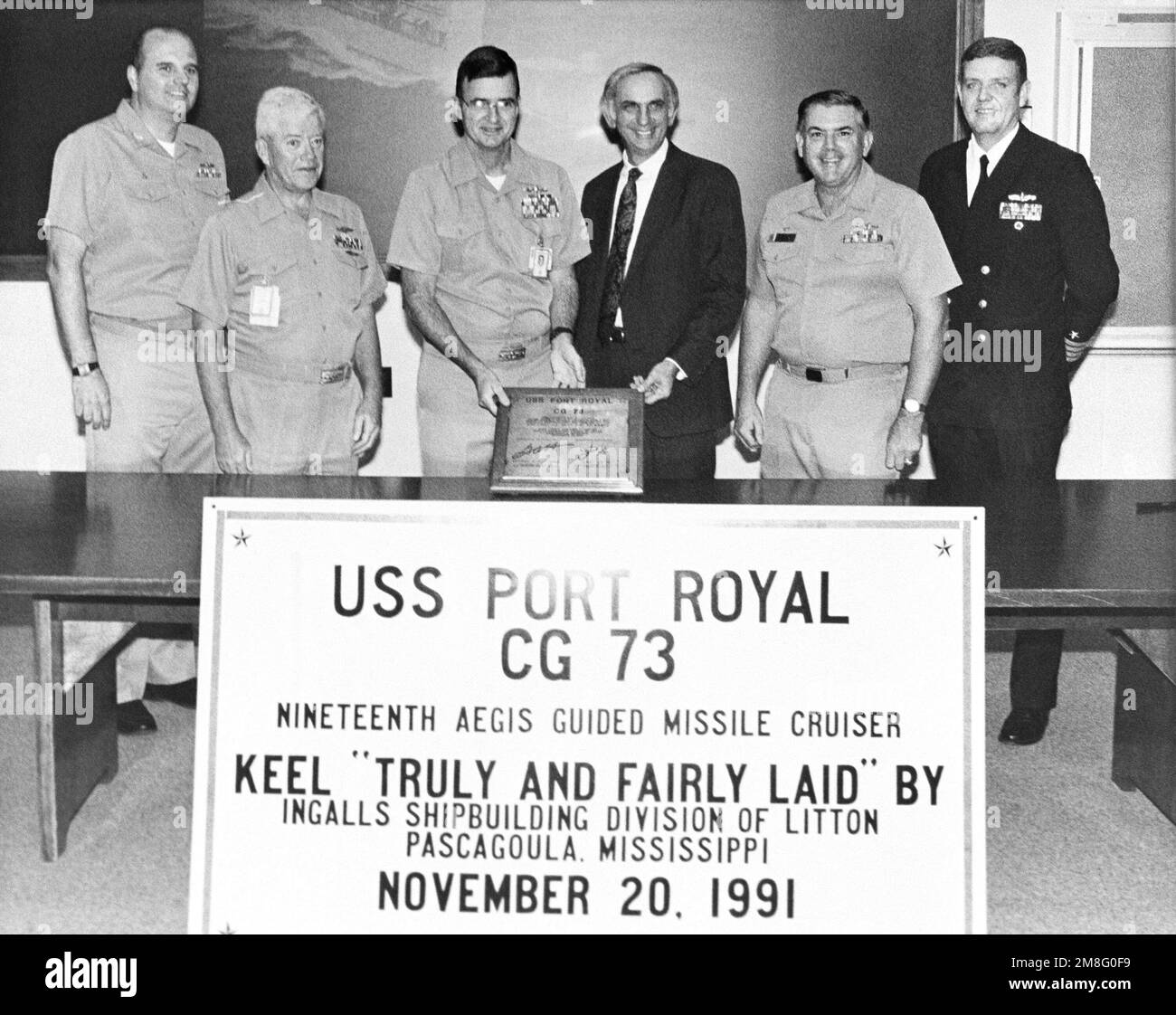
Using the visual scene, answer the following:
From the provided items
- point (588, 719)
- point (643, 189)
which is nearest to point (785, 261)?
point (643, 189)

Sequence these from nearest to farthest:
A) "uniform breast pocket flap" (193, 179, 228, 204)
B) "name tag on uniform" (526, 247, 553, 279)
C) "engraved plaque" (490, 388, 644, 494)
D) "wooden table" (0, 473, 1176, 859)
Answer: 1. "wooden table" (0, 473, 1176, 859)
2. "engraved plaque" (490, 388, 644, 494)
3. "name tag on uniform" (526, 247, 553, 279)
4. "uniform breast pocket flap" (193, 179, 228, 204)

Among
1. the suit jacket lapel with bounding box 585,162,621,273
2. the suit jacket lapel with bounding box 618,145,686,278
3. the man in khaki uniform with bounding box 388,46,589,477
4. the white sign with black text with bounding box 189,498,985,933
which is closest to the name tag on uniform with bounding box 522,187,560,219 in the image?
the man in khaki uniform with bounding box 388,46,589,477

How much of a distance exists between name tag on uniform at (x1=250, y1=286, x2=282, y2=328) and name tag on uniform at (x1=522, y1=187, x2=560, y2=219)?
726mm

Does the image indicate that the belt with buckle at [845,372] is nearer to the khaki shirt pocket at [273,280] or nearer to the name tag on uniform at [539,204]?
the name tag on uniform at [539,204]

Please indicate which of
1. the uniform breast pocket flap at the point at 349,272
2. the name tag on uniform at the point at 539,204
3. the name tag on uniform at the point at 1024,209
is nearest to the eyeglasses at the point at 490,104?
the name tag on uniform at the point at 539,204

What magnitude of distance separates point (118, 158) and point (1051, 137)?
9.89ft

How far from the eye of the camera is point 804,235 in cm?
363

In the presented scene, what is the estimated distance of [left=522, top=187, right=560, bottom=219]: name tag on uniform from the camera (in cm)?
379

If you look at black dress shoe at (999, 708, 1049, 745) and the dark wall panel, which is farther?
the dark wall panel

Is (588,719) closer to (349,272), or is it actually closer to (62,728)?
(62,728)

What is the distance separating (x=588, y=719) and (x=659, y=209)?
197 cm

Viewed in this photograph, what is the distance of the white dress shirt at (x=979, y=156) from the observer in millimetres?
3768

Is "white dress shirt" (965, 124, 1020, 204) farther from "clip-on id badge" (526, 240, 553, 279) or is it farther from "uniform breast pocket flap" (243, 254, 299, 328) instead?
"uniform breast pocket flap" (243, 254, 299, 328)

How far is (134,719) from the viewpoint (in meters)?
3.59
